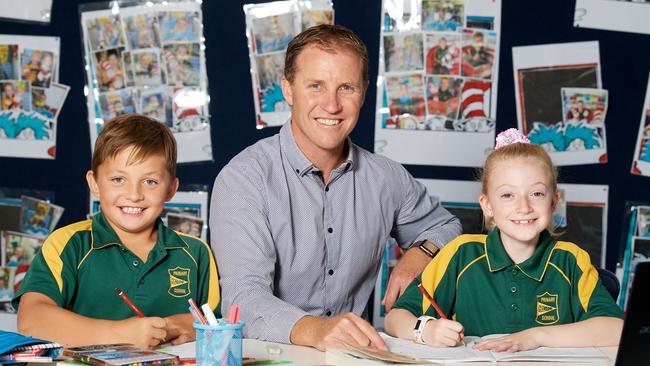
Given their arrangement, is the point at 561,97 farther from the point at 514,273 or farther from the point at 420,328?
the point at 420,328

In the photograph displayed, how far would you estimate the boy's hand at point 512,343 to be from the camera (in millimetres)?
1758

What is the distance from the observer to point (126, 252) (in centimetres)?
207

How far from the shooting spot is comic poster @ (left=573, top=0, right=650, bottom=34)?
3.15 m

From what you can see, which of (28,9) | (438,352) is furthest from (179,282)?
(28,9)

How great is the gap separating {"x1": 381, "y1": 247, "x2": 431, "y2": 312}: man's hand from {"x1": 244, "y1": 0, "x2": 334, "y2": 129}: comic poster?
97cm

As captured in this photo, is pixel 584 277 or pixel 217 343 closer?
pixel 217 343

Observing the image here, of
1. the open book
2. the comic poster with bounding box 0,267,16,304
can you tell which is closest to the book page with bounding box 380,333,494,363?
the open book

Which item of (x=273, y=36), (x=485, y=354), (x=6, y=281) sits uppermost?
(x=273, y=36)

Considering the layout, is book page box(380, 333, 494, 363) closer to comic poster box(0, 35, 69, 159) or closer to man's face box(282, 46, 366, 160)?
man's face box(282, 46, 366, 160)

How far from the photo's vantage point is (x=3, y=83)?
317cm

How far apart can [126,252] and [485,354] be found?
0.86 meters

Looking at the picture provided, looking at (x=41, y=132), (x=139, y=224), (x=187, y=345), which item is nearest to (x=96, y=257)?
(x=139, y=224)

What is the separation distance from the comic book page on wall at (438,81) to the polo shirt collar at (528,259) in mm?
1108

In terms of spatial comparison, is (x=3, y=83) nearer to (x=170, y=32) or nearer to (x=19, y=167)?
(x=19, y=167)
